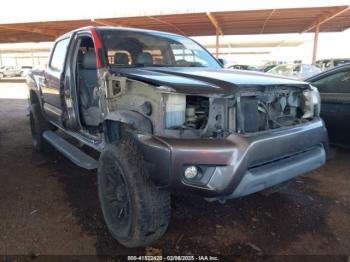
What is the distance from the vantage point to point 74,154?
363 cm

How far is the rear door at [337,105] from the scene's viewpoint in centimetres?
423

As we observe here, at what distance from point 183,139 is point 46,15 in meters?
15.8

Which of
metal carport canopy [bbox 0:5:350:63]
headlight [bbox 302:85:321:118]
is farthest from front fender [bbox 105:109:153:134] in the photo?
metal carport canopy [bbox 0:5:350:63]

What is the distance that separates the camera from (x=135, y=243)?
2424 mm

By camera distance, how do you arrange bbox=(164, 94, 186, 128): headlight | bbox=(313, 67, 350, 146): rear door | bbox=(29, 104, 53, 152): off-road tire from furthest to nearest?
bbox=(29, 104, 53, 152): off-road tire < bbox=(313, 67, 350, 146): rear door < bbox=(164, 94, 186, 128): headlight

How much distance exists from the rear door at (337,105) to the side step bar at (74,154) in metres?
3.28

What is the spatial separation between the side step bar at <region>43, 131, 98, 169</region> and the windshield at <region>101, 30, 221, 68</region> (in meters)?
1.06

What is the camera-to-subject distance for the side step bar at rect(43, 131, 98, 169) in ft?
10.6

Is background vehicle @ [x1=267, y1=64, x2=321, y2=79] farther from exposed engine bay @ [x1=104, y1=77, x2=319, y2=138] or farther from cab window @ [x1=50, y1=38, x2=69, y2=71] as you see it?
exposed engine bay @ [x1=104, y1=77, x2=319, y2=138]

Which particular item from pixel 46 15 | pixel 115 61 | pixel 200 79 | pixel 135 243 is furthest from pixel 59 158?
pixel 46 15

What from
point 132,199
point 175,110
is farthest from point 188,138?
point 132,199

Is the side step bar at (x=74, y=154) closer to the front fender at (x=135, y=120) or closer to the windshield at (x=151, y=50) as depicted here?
the front fender at (x=135, y=120)

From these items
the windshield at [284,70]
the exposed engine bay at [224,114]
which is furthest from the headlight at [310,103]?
the windshield at [284,70]

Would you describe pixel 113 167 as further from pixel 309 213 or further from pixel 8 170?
pixel 8 170
